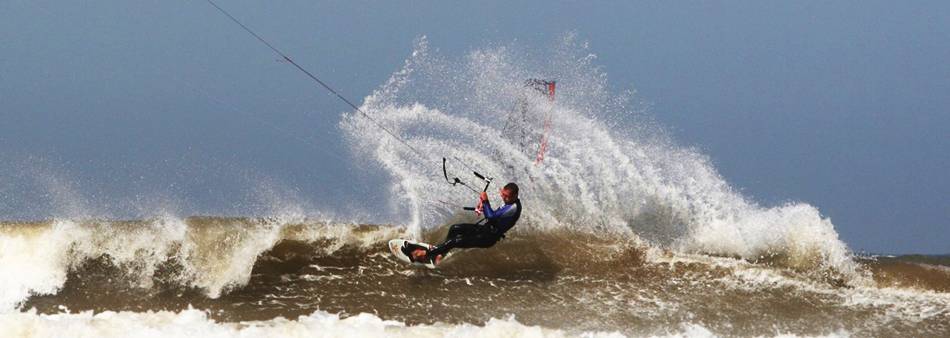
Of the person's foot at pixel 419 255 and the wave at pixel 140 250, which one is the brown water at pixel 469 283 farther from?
the person's foot at pixel 419 255

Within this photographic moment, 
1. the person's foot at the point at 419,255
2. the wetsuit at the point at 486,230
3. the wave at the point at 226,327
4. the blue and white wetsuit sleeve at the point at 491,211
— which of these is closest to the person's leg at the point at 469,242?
the wetsuit at the point at 486,230

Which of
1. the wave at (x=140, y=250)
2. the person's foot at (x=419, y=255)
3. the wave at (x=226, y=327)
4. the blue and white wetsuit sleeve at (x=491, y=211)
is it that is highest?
the blue and white wetsuit sleeve at (x=491, y=211)

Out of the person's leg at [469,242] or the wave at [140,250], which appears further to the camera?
the person's leg at [469,242]

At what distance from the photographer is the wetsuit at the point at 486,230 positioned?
8.20 m

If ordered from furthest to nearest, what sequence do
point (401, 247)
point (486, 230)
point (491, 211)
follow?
point (401, 247), point (486, 230), point (491, 211)

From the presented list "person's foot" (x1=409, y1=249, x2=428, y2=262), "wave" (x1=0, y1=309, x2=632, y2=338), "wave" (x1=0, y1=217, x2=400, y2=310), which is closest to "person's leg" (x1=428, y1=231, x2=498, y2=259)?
"person's foot" (x1=409, y1=249, x2=428, y2=262)

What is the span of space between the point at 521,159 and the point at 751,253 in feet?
10.8

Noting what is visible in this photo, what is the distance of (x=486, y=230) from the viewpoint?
27.4 feet

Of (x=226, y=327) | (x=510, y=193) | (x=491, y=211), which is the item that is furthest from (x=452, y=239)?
(x=226, y=327)

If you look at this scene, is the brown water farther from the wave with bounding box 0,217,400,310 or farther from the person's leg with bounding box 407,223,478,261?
the person's leg with bounding box 407,223,478,261

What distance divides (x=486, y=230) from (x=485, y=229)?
0.05 feet

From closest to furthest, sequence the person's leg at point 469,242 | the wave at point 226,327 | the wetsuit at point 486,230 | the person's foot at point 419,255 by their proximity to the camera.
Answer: the wave at point 226,327 → the wetsuit at point 486,230 → the person's leg at point 469,242 → the person's foot at point 419,255

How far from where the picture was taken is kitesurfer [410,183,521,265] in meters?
8.17

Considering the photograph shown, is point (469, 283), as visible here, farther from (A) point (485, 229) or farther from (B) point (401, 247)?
(B) point (401, 247)
